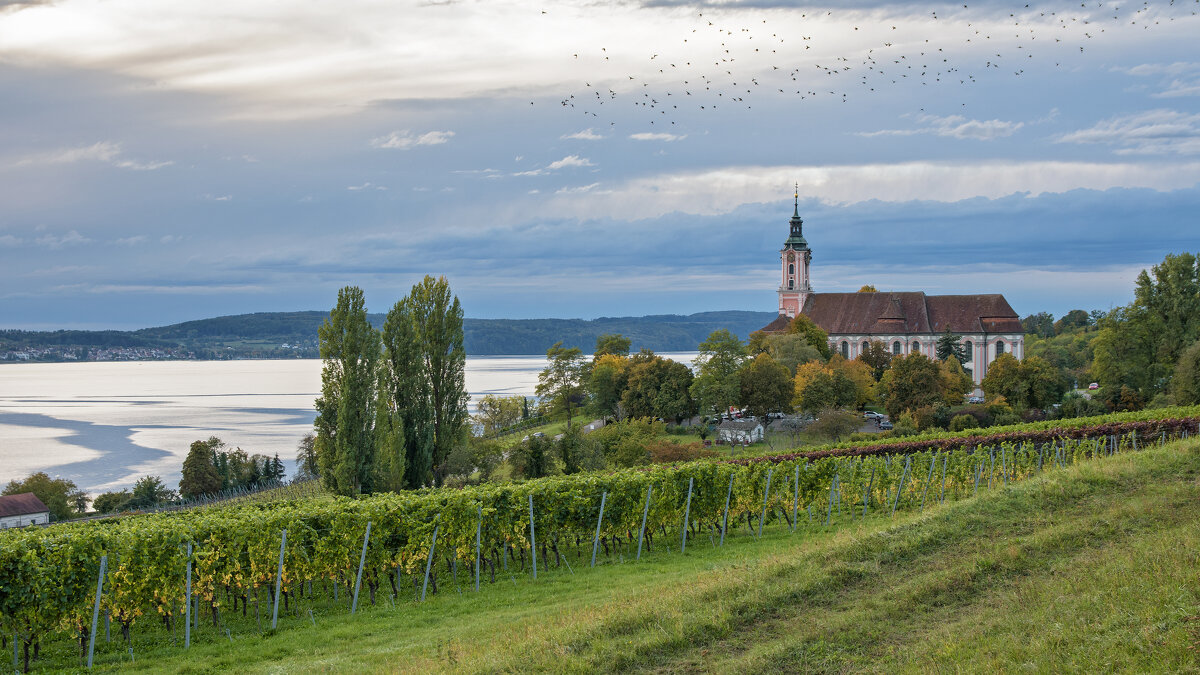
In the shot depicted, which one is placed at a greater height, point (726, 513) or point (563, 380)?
point (563, 380)

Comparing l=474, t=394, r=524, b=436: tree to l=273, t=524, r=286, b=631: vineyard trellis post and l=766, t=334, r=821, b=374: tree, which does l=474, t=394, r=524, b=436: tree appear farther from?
l=273, t=524, r=286, b=631: vineyard trellis post

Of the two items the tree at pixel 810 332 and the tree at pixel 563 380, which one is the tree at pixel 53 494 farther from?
the tree at pixel 810 332

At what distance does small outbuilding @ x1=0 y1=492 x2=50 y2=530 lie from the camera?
6016 cm

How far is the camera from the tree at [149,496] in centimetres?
6642

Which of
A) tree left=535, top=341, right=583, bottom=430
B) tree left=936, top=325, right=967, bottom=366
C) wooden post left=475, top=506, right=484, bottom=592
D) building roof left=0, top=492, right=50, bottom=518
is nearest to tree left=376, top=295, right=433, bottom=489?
wooden post left=475, top=506, right=484, bottom=592

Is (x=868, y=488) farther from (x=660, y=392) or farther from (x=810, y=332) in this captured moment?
(x=810, y=332)

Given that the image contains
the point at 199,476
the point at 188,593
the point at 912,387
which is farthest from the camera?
the point at 199,476

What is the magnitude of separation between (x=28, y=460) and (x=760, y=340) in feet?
245

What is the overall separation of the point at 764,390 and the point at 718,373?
424cm

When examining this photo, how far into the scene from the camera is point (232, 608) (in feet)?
57.3

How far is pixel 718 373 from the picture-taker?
249 feet

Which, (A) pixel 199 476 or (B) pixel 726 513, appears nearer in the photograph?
(B) pixel 726 513

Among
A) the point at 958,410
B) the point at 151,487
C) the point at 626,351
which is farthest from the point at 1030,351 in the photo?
the point at 151,487

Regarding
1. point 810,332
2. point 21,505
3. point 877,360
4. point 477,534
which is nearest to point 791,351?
point 877,360
